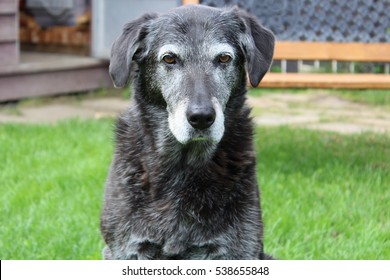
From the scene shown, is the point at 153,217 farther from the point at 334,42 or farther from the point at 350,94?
the point at 350,94

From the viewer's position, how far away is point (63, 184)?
5.15 m

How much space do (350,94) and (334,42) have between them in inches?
134

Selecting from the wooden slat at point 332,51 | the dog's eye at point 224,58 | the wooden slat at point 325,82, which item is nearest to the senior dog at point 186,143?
the dog's eye at point 224,58

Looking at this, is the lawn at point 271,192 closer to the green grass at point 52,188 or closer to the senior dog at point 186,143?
the green grass at point 52,188

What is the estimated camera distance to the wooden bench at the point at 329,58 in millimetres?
5621

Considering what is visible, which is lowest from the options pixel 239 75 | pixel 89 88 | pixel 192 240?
pixel 89 88

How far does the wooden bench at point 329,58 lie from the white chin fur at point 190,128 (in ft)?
8.05

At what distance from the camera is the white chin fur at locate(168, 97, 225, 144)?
3071mm

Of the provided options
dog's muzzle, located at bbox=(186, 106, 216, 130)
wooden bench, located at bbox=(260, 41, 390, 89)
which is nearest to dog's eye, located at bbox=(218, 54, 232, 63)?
dog's muzzle, located at bbox=(186, 106, 216, 130)

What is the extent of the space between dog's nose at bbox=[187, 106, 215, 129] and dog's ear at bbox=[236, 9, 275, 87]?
36cm

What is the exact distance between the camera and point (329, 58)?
5.86 m

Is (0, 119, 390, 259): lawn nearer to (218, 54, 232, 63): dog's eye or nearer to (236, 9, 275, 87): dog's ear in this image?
(236, 9, 275, 87): dog's ear

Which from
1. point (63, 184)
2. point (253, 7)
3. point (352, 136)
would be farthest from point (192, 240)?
point (352, 136)

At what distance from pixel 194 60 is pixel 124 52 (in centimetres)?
31
